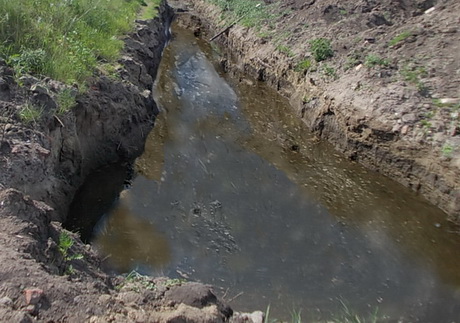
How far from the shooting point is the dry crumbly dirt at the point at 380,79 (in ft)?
31.1

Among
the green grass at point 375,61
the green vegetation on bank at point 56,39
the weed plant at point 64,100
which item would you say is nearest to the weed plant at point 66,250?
the weed plant at point 64,100

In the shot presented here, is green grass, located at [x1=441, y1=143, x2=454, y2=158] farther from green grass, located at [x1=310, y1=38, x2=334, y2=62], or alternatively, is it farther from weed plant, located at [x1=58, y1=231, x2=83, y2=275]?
weed plant, located at [x1=58, y1=231, x2=83, y2=275]

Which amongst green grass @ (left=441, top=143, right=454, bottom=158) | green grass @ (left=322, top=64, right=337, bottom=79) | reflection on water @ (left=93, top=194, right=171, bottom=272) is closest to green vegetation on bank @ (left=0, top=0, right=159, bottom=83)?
reflection on water @ (left=93, top=194, right=171, bottom=272)

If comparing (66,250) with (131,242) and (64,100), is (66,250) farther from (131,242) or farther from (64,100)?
(64,100)

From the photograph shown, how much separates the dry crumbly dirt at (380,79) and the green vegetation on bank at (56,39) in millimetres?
4913

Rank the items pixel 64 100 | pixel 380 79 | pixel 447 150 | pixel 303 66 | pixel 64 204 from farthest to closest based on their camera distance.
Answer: pixel 303 66 < pixel 380 79 < pixel 447 150 < pixel 64 100 < pixel 64 204

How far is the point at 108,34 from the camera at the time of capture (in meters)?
12.0

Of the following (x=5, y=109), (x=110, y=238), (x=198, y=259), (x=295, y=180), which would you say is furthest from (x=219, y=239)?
(x=5, y=109)

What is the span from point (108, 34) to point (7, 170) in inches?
273

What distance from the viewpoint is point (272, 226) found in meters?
8.07

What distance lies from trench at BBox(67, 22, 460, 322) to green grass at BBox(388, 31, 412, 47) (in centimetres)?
337

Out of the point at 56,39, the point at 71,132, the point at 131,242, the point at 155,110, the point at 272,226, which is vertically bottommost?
the point at 131,242

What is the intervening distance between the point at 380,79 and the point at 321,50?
7.95 ft

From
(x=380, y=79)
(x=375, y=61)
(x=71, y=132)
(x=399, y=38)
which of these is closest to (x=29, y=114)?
(x=71, y=132)
